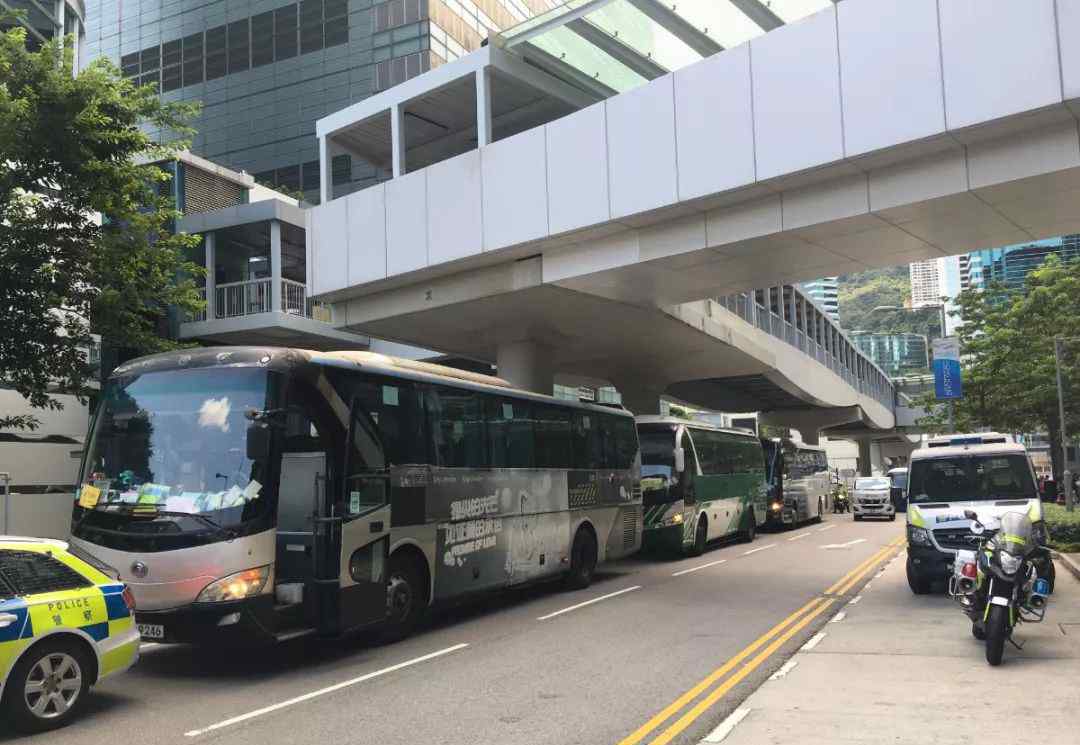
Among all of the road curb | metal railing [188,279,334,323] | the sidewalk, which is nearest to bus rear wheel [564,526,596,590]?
the sidewalk

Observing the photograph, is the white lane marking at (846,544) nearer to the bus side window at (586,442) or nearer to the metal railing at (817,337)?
the metal railing at (817,337)

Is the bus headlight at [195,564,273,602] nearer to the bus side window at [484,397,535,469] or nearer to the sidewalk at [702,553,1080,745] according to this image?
the sidewalk at [702,553,1080,745]

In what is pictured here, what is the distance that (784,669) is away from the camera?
8.85 meters

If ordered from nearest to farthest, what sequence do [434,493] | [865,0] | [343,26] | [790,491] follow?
[434,493] < [865,0] < [790,491] < [343,26]

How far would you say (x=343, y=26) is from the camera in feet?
138

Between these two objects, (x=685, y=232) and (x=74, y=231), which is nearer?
(x=74, y=231)

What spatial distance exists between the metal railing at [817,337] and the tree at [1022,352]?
6596 millimetres

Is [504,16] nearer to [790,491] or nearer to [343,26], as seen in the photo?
[343,26]

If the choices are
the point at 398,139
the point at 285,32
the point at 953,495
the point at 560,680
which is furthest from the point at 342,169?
the point at 560,680

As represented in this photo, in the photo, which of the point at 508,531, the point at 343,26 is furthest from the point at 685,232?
the point at 343,26

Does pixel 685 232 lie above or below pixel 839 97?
below

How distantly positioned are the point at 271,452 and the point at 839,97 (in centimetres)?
931

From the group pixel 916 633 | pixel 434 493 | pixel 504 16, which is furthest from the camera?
pixel 504 16

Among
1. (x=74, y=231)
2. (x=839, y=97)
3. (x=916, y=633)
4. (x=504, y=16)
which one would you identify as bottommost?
(x=916, y=633)
